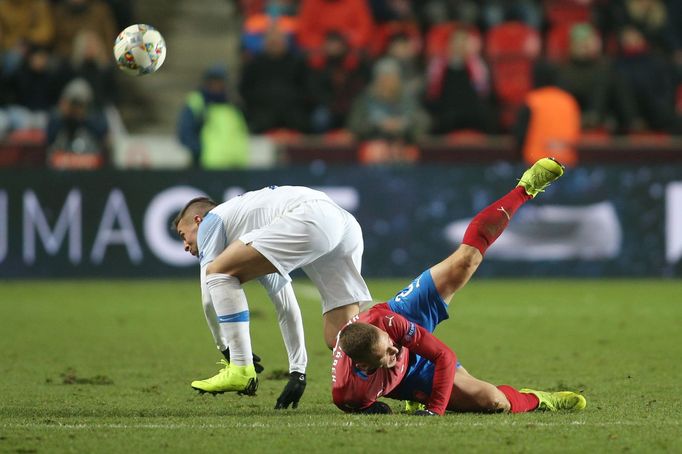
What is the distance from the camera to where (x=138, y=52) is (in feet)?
28.3

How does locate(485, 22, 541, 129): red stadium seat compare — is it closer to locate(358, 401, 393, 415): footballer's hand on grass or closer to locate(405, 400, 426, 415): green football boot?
locate(405, 400, 426, 415): green football boot

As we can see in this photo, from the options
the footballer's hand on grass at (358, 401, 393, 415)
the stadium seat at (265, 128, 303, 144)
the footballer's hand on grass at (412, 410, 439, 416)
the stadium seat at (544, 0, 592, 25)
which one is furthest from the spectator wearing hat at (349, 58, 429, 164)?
the footballer's hand on grass at (412, 410, 439, 416)

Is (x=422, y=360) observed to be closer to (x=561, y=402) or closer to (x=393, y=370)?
(x=393, y=370)

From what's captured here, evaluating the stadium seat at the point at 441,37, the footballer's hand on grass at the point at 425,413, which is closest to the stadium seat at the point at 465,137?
the stadium seat at the point at 441,37

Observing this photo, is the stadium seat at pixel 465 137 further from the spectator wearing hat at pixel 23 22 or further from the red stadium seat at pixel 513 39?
the spectator wearing hat at pixel 23 22

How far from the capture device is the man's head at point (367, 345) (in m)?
6.50

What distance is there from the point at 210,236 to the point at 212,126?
30.7 ft

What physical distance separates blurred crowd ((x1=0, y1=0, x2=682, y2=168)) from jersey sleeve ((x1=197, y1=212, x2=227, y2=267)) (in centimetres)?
916

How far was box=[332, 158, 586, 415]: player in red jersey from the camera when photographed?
6.62 m

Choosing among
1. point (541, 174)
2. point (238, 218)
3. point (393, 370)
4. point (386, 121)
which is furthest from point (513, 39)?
point (393, 370)

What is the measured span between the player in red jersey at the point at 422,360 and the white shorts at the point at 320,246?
44 cm

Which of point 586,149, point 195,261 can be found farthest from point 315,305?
point 586,149

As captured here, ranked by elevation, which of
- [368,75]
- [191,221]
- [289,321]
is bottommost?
[289,321]

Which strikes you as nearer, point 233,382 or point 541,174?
point 233,382
